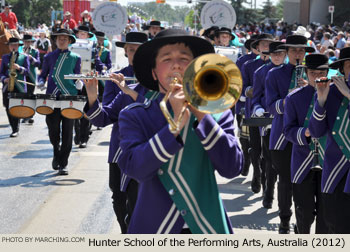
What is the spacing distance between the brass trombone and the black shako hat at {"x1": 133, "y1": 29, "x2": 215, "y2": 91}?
1.22ft

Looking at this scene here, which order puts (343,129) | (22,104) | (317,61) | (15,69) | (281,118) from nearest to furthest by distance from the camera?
(343,129) → (317,61) → (281,118) → (22,104) → (15,69)

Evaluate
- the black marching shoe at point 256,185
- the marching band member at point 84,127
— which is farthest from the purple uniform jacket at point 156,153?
the marching band member at point 84,127

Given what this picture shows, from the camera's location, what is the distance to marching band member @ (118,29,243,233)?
11.7ft

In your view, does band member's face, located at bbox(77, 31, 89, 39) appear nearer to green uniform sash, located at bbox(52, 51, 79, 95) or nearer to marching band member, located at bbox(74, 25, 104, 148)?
marching band member, located at bbox(74, 25, 104, 148)

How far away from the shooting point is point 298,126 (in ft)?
22.5

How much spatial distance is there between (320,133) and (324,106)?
8.4 inches

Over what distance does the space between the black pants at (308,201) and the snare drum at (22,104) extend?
5.94m

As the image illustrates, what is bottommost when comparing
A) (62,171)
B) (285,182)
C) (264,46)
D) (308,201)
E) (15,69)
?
(62,171)

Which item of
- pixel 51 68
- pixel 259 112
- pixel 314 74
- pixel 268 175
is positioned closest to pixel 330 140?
pixel 314 74

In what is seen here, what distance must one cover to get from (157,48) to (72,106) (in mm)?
7204

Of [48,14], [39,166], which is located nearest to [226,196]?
[39,166]

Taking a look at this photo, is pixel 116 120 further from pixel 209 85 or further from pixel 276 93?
pixel 209 85

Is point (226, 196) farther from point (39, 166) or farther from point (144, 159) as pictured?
point (144, 159)

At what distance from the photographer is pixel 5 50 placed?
19.0 m
